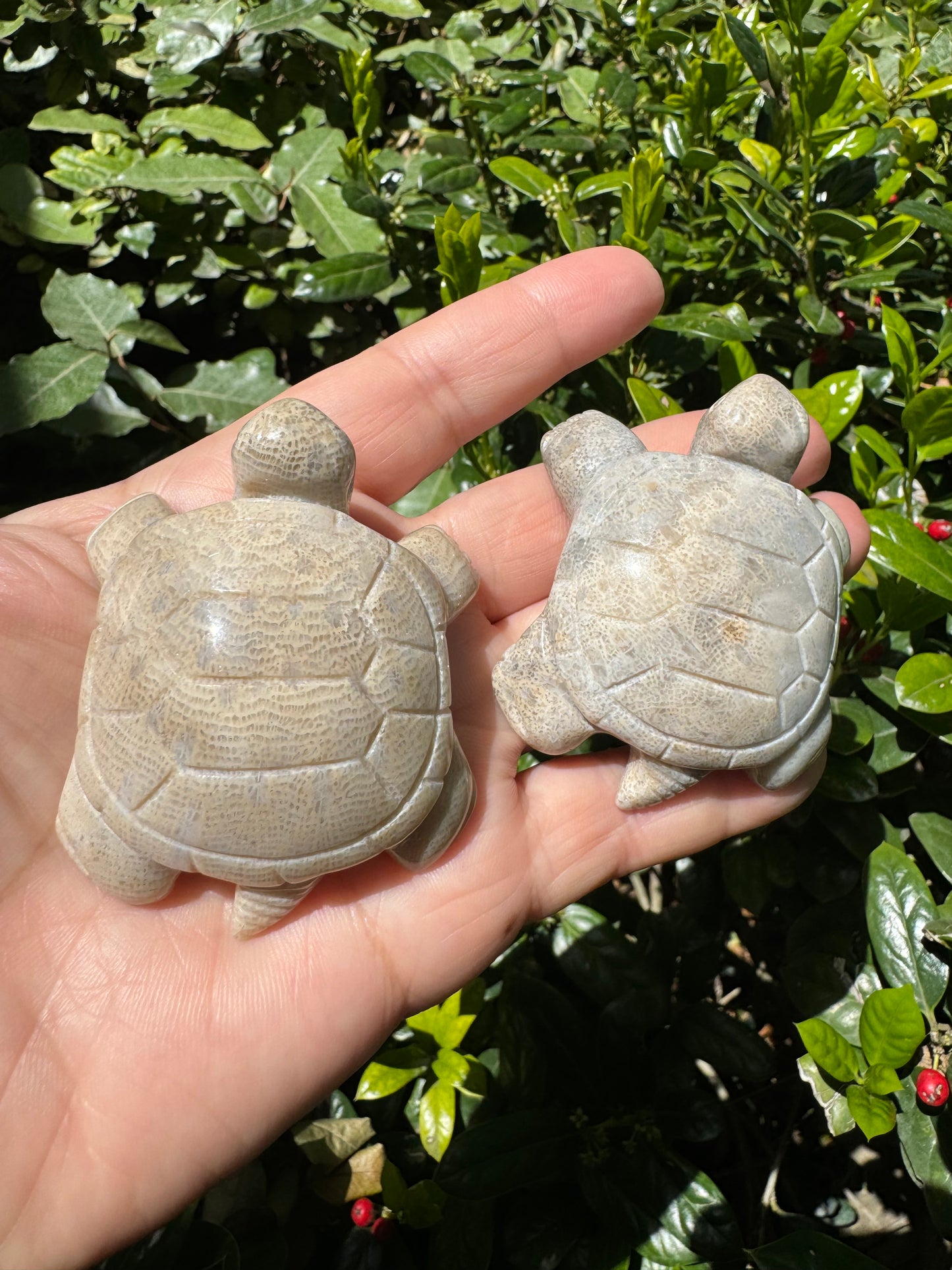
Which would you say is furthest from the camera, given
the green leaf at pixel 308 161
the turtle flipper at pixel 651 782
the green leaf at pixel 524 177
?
the green leaf at pixel 308 161

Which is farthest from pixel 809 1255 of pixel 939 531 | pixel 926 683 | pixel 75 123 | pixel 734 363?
pixel 75 123

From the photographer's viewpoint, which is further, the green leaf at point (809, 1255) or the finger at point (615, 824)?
the finger at point (615, 824)

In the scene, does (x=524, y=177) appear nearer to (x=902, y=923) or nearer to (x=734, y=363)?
(x=734, y=363)

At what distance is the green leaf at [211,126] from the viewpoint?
2.86m

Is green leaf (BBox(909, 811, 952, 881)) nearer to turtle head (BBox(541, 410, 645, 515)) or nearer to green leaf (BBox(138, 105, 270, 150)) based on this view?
turtle head (BBox(541, 410, 645, 515))

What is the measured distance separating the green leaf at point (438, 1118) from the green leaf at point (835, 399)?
2.01 m

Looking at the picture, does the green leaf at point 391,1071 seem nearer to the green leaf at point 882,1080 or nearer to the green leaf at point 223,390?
the green leaf at point 882,1080

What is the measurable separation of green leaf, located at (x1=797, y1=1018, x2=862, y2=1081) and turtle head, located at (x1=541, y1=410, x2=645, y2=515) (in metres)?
1.36

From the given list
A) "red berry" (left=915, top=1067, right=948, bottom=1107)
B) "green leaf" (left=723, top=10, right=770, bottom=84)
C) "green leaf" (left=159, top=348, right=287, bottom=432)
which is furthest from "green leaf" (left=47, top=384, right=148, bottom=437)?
"red berry" (left=915, top=1067, right=948, bottom=1107)

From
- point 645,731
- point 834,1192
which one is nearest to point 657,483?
point 645,731

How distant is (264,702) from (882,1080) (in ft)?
5.18

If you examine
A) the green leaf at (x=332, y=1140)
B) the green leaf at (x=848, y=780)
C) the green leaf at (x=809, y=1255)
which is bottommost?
the green leaf at (x=809, y=1255)

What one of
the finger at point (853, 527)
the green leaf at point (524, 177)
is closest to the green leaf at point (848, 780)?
the finger at point (853, 527)

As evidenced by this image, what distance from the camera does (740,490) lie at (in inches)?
87.5
